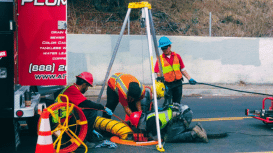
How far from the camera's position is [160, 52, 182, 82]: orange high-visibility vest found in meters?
6.74

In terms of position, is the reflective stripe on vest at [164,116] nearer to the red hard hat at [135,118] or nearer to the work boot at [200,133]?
the red hard hat at [135,118]

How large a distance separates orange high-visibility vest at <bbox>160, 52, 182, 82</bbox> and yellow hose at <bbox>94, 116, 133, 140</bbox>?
138 centimetres

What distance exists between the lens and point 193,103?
9969 millimetres

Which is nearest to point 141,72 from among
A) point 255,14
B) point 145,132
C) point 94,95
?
point 94,95

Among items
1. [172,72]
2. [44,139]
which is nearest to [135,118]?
[172,72]

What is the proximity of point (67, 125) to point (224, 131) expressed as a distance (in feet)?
10.4

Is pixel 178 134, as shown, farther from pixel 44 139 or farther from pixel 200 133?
pixel 44 139

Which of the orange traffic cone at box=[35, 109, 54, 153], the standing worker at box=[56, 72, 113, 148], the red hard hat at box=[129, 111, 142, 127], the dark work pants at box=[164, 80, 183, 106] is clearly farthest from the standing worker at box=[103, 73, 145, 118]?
the orange traffic cone at box=[35, 109, 54, 153]

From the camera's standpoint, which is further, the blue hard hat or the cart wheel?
the blue hard hat

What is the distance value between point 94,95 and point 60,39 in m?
6.15

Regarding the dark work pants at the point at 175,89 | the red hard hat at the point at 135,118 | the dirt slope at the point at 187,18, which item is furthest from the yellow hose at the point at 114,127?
the dirt slope at the point at 187,18

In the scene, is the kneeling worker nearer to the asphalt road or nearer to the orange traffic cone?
the asphalt road

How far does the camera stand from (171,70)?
6750mm

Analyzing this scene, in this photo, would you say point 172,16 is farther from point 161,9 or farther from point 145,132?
point 145,132
